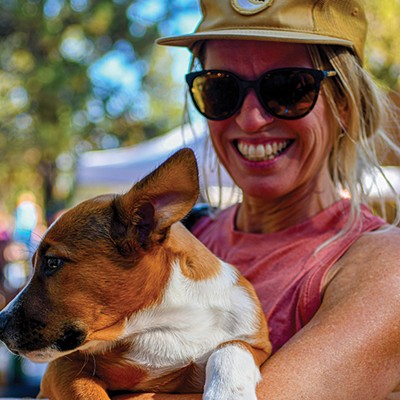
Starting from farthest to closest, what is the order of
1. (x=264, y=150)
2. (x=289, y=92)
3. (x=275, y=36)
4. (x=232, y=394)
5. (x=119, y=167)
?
(x=119, y=167) → (x=264, y=150) → (x=289, y=92) → (x=275, y=36) → (x=232, y=394)

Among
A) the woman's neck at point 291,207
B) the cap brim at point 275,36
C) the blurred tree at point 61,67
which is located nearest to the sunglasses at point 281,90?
the cap brim at point 275,36

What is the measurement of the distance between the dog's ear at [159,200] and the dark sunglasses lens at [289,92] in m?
0.78

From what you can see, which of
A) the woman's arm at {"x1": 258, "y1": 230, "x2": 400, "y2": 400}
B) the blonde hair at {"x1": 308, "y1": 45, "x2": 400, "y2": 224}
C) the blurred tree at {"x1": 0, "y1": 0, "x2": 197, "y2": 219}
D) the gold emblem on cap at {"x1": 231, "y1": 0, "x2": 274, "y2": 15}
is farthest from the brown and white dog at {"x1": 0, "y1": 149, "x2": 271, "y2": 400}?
the blurred tree at {"x1": 0, "y1": 0, "x2": 197, "y2": 219}

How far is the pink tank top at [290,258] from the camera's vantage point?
2.42 m

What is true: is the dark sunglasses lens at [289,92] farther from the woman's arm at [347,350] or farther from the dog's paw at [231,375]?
the dog's paw at [231,375]

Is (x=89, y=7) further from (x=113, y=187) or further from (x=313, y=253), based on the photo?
(x=313, y=253)

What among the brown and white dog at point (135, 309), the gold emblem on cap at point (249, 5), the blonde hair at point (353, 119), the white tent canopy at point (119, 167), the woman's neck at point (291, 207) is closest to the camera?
the brown and white dog at point (135, 309)

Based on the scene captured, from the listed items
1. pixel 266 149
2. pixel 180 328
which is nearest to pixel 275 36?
pixel 266 149

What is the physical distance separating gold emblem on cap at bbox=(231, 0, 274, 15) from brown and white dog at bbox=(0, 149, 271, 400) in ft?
3.04

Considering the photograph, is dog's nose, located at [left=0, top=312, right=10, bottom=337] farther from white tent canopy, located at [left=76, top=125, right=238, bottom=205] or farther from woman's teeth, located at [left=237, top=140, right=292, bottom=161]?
white tent canopy, located at [left=76, top=125, right=238, bottom=205]

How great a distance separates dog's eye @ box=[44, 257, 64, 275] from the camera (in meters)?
2.09

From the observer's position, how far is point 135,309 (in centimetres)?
212

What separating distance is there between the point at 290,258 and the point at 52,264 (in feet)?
3.18

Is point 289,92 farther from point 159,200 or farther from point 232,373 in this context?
point 232,373
